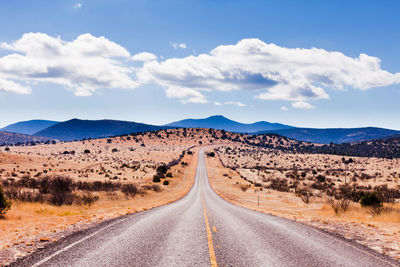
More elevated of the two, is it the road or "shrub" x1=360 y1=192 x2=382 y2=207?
the road

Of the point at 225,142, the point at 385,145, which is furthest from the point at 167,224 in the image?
the point at 225,142

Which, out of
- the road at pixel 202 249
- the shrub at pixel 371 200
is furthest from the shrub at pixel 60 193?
the shrub at pixel 371 200

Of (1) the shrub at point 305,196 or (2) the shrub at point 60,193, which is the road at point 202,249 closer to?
(2) the shrub at point 60,193

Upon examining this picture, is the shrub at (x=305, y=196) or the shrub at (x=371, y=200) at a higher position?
the shrub at (x=371, y=200)

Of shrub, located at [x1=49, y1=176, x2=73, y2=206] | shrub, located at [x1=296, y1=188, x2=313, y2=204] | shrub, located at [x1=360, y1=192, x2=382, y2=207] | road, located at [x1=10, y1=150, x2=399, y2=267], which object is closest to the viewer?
road, located at [x1=10, y1=150, x2=399, y2=267]

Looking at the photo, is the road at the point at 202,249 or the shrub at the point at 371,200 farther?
the shrub at the point at 371,200

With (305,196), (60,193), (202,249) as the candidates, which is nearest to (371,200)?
(305,196)

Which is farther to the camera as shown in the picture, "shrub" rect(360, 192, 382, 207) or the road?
"shrub" rect(360, 192, 382, 207)

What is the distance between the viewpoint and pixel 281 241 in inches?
375

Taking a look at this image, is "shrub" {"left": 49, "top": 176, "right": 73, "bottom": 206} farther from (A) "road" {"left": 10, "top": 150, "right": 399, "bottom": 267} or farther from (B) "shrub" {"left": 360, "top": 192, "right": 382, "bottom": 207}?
(B) "shrub" {"left": 360, "top": 192, "right": 382, "bottom": 207}

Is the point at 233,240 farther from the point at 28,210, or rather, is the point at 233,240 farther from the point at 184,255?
the point at 28,210

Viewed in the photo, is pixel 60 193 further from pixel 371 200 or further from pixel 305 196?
pixel 305 196

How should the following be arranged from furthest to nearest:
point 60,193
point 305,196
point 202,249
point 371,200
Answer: point 305,196, point 60,193, point 371,200, point 202,249

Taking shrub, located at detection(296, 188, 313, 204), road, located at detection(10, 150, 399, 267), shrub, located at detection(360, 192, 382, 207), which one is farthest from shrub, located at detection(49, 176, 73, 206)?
shrub, located at detection(296, 188, 313, 204)
